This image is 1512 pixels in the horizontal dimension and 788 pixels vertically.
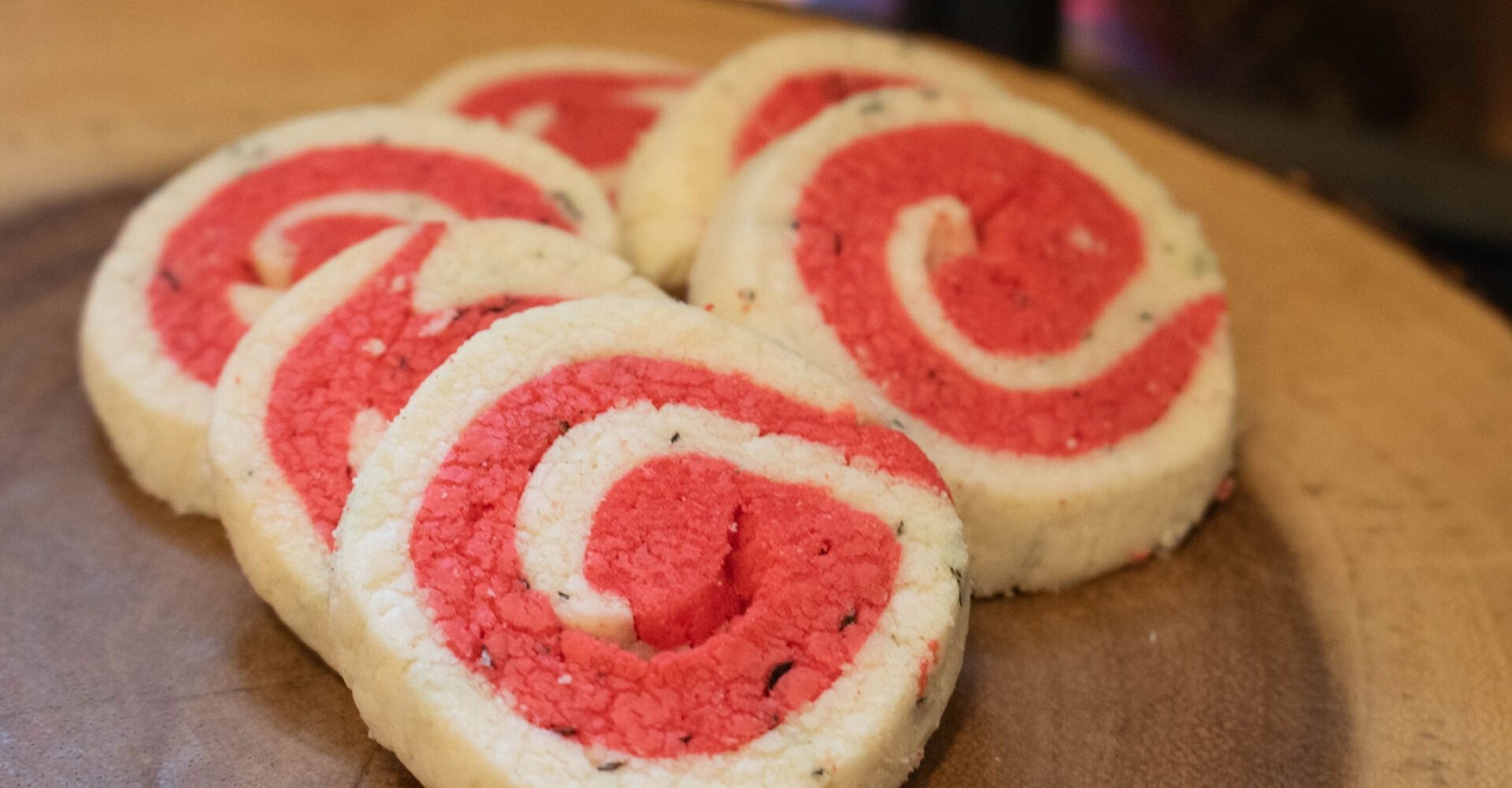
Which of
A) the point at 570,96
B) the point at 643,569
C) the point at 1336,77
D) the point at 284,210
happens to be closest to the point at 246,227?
the point at 284,210

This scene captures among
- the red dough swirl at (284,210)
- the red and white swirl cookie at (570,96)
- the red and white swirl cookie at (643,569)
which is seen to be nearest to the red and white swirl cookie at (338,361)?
the red and white swirl cookie at (643,569)

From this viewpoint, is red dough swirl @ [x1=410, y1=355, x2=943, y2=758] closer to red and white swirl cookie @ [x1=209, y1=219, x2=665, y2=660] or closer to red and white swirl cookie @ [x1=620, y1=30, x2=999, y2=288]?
red and white swirl cookie @ [x1=209, y1=219, x2=665, y2=660]

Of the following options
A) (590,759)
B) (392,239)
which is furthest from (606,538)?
(392,239)

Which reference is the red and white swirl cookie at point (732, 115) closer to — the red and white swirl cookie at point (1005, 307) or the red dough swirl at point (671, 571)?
the red and white swirl cookie at point (1005, 307)

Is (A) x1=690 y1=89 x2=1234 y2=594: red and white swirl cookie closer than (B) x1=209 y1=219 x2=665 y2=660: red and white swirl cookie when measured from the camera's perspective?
No

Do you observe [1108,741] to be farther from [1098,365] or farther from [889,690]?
[1098,365]

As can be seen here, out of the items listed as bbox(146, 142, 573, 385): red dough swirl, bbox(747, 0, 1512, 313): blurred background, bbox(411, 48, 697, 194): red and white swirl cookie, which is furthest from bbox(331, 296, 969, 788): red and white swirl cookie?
bbox(747, 0, 1512, 313): blurred background

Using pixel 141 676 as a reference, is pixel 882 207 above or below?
above
